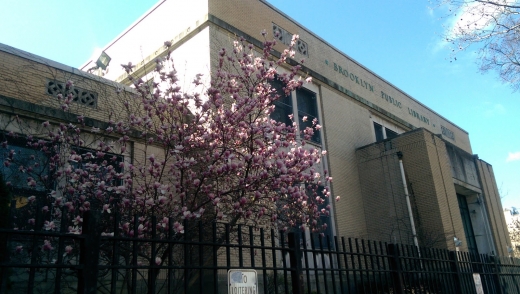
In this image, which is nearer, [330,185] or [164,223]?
[164,223]

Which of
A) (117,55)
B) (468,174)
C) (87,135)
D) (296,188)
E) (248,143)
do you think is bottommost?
(296,188)

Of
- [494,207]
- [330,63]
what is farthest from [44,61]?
[494,207]

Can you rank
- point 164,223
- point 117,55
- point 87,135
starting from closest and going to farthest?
point 164,223, point 87,135, point 117,55

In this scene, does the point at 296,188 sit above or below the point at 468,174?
below

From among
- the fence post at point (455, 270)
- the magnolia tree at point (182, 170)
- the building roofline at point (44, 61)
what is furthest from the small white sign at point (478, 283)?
the building roofline at point (44, 61)

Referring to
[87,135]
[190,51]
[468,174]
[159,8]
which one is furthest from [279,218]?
[468,174]

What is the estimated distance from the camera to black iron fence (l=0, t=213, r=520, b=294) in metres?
3.20

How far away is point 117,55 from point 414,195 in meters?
12.4

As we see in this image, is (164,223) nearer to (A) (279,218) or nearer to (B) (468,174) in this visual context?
(A) (279,218)

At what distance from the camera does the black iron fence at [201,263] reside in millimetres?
3203

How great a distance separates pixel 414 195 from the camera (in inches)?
630

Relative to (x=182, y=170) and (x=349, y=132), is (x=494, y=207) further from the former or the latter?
(x=182, y=170)

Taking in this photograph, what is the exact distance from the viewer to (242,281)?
3.98 metres

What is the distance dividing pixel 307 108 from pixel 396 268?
10.8 meters
